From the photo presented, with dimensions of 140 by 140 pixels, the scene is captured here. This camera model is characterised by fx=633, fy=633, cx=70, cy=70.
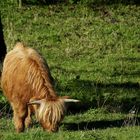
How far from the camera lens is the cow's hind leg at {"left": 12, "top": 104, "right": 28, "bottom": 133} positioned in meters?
12.6

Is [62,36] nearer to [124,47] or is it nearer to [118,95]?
[124,47]

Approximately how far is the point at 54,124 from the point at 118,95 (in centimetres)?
603

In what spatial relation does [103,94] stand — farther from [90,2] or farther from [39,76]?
[90,2]

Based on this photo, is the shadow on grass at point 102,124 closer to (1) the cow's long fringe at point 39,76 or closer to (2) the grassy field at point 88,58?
(2) the grassy field at point 88,58

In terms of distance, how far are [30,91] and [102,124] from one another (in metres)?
2.18

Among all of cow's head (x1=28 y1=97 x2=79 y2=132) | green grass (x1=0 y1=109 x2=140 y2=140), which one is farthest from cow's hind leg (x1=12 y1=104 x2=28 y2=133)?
cow's head (x1=28 y1=97 x2=79 y2=132)

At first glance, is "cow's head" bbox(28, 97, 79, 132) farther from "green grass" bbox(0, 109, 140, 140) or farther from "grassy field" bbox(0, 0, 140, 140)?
"grassy field" bbox(0, 0, 140, 140)

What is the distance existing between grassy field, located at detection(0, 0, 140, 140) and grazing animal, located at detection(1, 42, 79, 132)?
376 millimetres

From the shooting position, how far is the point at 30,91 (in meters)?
12.2

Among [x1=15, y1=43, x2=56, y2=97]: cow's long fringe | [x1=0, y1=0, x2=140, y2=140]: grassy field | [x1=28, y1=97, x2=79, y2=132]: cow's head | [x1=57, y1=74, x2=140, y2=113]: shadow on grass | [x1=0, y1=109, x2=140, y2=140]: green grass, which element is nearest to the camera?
[x1=0, y1=109, x2=140, y2=140]: green grass

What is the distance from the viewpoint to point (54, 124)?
11.2 m

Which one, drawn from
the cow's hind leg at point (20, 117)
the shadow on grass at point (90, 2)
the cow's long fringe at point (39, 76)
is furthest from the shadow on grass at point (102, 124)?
the shadow on grass at point (90, 2)

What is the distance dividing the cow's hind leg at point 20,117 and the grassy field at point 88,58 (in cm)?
18

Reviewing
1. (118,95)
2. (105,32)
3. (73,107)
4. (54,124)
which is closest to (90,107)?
(73,107)
